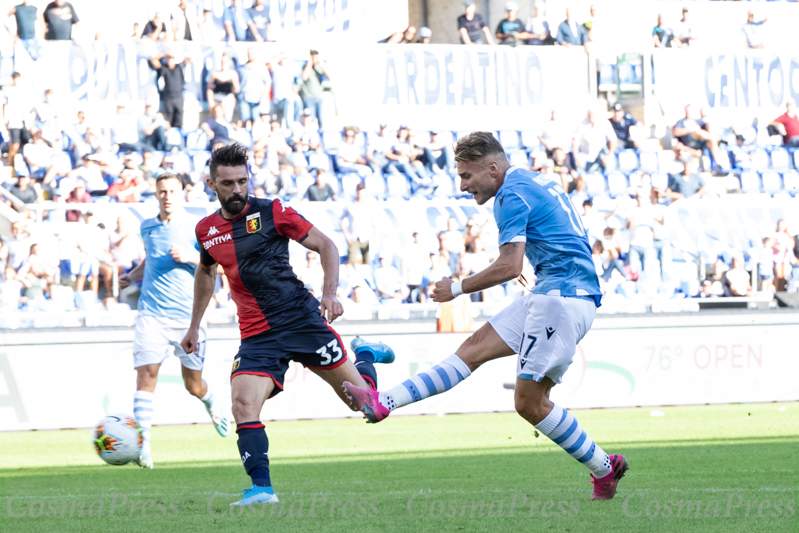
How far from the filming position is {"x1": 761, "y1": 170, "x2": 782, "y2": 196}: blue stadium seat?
21.1m

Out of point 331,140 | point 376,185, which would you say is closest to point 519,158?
point 376,185

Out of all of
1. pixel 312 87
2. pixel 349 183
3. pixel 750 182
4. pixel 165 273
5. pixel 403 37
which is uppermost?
pixel 403 37

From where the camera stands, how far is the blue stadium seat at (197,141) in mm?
18547

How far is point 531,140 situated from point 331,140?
3.95 meters

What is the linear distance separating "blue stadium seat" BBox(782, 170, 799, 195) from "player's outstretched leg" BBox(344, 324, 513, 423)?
16.0 meters

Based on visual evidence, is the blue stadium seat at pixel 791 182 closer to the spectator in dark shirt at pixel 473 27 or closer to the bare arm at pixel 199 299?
the spectator in dark shirt at pixel 473 27

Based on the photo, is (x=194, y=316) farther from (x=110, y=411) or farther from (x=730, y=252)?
(x=730, y=252)

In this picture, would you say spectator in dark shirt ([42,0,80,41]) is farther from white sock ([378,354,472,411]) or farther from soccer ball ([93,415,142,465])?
white sock ([378,354,472,411])

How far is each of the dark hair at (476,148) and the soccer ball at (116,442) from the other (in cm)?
302

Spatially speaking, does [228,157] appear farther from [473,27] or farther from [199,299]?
[473,27]

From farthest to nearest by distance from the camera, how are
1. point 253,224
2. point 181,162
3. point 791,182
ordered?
point 791,182
point 181,162
point 253,224

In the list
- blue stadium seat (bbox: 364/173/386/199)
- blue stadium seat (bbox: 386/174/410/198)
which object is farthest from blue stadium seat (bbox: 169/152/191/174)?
blue stadium seat (bbox: 386/174/410/198)

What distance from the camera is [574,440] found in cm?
623

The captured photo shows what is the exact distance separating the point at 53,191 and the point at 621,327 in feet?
28.2
